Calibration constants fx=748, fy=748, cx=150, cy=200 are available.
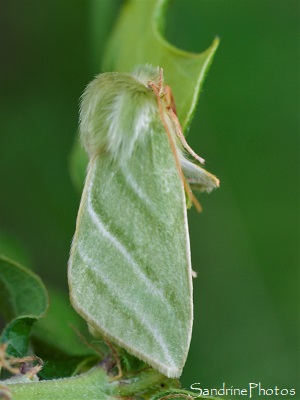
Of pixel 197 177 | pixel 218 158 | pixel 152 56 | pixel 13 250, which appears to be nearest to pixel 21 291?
pixel 197 177

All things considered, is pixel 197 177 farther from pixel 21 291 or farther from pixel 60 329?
pixel 60 329

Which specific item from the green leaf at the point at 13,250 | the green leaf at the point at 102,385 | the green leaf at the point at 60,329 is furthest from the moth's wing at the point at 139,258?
the green leaf at the point at 13,250

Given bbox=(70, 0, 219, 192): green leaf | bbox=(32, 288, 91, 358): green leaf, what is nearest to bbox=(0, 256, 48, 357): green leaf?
bbox=(32, 288, 91, 358): green leaf

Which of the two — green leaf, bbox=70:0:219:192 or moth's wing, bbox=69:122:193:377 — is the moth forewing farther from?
green leaf, bbox=70:0:219:192

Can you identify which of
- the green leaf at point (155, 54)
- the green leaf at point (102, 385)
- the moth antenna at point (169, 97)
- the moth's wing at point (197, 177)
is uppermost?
the green leaf at point (155, 54)

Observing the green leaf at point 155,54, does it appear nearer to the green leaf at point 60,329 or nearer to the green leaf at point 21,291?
the green leaf at point 21,291

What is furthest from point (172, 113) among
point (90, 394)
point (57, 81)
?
point (57, 81)

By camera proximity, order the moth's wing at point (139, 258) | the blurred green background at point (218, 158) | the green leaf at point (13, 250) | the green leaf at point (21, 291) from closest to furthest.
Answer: the moth's wing at point (139, 258)
the green leaf at point (21, 291)
the green leaf at point (13, 250)
the blurred green background at point (218, 158)
